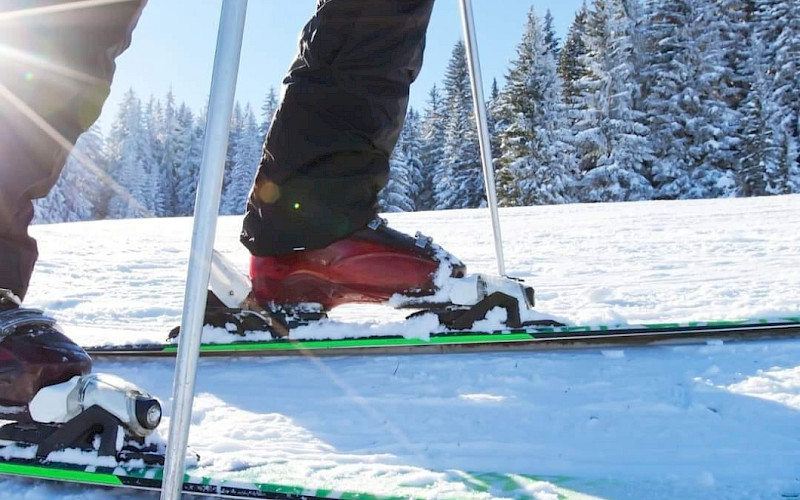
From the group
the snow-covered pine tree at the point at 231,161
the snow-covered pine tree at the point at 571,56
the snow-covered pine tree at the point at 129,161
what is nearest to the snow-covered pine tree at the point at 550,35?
the snow-covered pine tree at the point at 571,56

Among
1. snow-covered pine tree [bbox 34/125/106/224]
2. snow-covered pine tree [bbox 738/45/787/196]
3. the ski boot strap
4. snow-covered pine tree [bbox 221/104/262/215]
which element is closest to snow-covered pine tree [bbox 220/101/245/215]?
snow-covered pine tree [bbox 221/104/262/215]

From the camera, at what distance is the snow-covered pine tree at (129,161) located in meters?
40.5

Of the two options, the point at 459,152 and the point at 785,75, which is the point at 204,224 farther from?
the point at 459,152

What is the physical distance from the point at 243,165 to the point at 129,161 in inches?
348

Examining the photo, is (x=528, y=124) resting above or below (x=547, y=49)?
below

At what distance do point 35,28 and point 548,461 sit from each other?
971 mm

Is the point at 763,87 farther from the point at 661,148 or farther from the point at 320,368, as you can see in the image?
the point at 320,368

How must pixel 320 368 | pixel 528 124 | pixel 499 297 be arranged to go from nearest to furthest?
pixel 320 368 → pixel 499 297 → pixel 528 124

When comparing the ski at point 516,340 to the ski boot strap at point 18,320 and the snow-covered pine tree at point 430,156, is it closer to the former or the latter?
the ski boot strap at point 18,320

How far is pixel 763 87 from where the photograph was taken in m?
20.0

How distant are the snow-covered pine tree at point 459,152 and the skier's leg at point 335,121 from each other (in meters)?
25.8

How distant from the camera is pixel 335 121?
51.2 inches

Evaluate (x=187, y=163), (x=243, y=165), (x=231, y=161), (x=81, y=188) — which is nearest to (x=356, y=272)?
(x=243, y=165)

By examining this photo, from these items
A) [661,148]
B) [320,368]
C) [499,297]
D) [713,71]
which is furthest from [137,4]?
[713,71]
